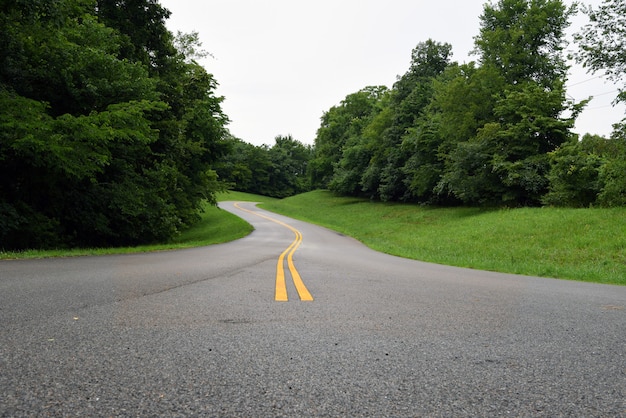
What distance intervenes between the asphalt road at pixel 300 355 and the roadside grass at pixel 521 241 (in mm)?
7740

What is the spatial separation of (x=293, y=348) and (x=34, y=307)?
293 centimetres

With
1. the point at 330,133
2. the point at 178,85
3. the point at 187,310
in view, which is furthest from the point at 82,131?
the point at 330,133

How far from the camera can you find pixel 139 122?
1177cm

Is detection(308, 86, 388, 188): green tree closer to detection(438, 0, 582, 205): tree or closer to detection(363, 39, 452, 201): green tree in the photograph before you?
detection(363, 39, 452, 201): green tree

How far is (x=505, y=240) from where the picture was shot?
1895 centimetres

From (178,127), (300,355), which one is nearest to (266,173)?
(178,127)

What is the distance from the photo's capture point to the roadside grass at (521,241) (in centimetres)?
1195

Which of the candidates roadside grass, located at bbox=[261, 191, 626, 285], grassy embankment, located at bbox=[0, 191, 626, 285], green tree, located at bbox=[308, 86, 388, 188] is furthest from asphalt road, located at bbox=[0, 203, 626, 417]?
green tree, located at bbox=[308, 86, 388, 188]

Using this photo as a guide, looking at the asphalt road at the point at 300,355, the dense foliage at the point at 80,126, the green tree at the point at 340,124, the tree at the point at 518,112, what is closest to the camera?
the asphalt road at the point at 300,355

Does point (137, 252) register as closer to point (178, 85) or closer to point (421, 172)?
point (178, 85)

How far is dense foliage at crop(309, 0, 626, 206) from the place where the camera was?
22.8 meters

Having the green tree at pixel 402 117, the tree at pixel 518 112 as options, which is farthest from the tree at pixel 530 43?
the green tree at pixel 402 117

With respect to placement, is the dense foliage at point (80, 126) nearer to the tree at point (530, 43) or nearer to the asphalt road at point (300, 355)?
the asphalt road at point (300, 355)

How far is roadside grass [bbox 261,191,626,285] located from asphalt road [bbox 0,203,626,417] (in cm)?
774
